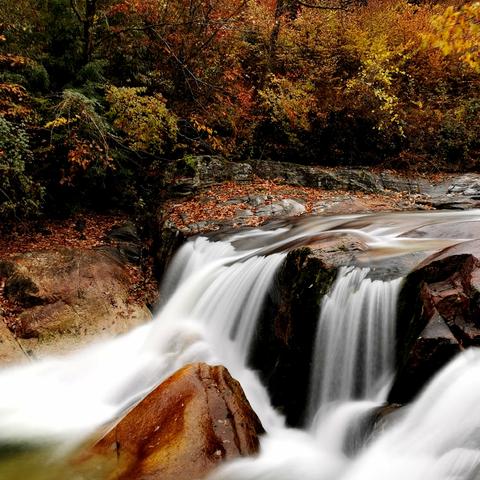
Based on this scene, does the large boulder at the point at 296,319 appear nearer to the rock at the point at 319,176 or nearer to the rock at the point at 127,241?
the rock at the point at 127,241

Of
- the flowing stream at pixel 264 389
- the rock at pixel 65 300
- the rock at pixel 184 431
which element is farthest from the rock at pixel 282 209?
the rock at pixel 184 431

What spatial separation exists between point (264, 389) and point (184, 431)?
6.80 feet

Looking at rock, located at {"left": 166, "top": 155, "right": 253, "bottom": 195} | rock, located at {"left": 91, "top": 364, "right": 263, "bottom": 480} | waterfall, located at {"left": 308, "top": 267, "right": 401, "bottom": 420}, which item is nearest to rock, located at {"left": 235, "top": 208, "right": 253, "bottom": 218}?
rock, located at {"left": 166, "top": 155, "right": 253, "bottom": 195}

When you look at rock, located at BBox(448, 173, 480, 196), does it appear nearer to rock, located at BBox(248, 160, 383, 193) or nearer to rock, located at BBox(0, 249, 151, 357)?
rock, located at BBox(248, 160, 383, 193)

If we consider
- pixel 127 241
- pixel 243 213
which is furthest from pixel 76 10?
pixel 243 213

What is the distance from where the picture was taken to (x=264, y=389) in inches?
232

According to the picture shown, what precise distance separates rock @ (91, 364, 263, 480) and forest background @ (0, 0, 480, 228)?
5.30 metres

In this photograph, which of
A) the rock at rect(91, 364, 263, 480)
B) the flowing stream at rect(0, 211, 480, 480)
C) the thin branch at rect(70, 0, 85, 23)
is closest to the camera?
the flowing stream at rect(0, 211, 480, 480)

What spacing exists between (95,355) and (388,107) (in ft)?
32.5

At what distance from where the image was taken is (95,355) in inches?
280

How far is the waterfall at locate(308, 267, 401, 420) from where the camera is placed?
15.5 feet

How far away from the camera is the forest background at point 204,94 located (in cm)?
899

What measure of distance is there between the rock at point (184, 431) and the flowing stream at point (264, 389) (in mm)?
233

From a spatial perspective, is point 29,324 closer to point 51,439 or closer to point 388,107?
point 51,439
